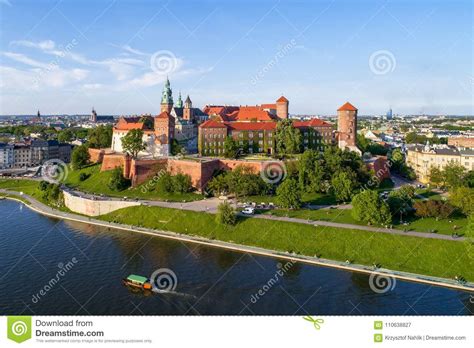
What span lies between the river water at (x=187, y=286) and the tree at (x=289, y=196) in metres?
7.43

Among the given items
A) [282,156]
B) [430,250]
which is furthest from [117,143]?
[430,250]

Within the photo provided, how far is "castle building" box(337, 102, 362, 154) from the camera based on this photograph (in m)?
54.6

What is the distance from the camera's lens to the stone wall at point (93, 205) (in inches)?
1672

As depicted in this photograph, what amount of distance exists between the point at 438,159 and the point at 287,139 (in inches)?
736

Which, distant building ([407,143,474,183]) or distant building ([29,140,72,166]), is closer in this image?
distant building ([407,143,474,183])

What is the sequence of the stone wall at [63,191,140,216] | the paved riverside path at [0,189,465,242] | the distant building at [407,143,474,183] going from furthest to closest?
the distant building at [407,143,474,183] → the stone wall at [63,191,140,216] → the paved riverside path at [0,189,465,242]

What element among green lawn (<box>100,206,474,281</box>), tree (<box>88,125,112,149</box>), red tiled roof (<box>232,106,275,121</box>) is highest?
red tiled roof (<box>232,106,275,121</box>)

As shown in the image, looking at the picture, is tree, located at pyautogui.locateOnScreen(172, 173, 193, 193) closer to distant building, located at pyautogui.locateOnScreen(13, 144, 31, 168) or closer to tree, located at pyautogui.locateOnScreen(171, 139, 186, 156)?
tree, located at pyautogui.locateOnScreen(171, 139, 186, 156)

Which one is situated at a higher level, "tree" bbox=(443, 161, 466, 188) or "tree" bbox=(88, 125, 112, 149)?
"tree" bbox=(88, 125, 112, 149)

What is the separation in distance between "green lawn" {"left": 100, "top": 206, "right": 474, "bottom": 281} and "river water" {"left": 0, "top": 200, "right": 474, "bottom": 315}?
81.4 inches

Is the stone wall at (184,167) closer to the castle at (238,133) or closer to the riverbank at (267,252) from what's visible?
the castle at (238,133)

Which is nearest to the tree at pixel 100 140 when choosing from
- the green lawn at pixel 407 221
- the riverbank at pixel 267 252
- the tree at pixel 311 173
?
the riverbank at pixel 267 252

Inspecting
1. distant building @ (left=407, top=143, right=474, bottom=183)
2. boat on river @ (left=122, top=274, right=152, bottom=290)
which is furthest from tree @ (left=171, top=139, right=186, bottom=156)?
distant building @ (left=407, top=143, right=474, bottom=183)

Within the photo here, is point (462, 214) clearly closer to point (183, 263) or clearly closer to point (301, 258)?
point (301, 258)
